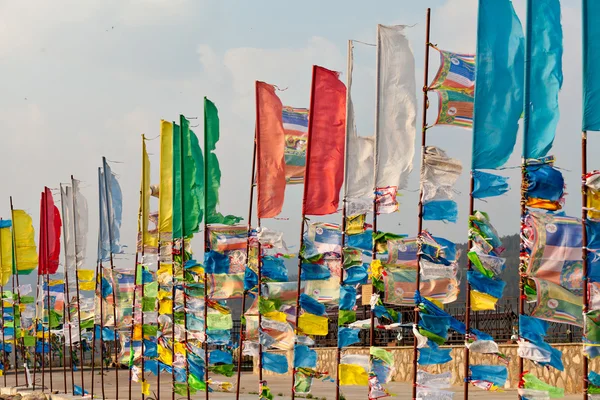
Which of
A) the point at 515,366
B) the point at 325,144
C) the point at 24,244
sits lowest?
the point at 515,366

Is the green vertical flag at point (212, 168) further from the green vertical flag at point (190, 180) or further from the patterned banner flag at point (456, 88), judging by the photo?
the patterned banner flag at point (456, 88)

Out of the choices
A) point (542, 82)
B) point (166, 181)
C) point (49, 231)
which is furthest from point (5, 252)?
point (542, 82)

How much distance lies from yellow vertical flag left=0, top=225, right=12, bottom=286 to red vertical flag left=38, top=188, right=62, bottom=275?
6.05 metres

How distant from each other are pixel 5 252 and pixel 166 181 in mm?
15974

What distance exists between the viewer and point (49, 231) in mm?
29891

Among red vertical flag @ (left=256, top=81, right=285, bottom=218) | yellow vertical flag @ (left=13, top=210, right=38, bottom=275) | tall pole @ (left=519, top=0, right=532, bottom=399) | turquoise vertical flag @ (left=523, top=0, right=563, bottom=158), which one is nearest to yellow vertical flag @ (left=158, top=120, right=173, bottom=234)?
red vertical flag @ (left=256, top=81, right=285, bottom=218)

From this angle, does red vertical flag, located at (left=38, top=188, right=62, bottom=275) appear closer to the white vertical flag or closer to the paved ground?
the paved ground

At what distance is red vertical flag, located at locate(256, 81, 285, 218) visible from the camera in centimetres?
1802

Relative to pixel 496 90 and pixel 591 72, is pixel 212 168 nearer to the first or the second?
pixel 496 90

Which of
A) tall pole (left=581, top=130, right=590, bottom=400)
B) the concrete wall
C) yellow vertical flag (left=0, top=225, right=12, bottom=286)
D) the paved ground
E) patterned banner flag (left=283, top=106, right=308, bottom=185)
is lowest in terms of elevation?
the paved ground

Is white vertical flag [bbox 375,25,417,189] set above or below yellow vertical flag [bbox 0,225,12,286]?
above

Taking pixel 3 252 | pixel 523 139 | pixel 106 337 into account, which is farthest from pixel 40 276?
pixel 523 139

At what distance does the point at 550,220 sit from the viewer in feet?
42.0

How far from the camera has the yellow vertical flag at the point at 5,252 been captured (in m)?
35.9
